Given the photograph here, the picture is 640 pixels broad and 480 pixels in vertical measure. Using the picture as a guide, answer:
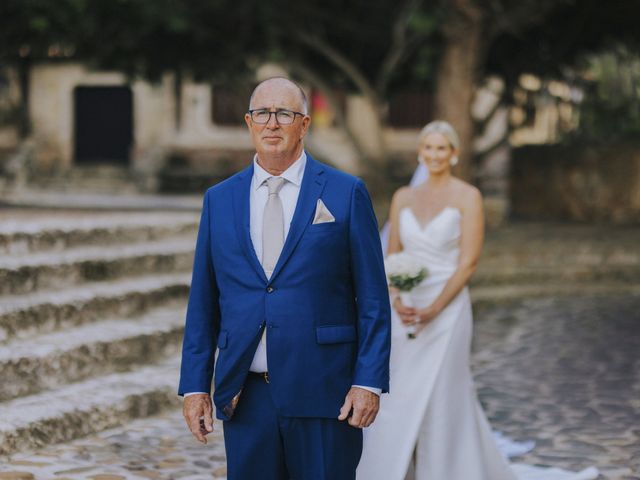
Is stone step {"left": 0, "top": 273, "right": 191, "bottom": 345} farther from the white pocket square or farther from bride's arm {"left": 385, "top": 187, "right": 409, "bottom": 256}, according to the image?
the white pocket square

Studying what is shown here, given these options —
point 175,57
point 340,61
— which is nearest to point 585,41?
point 340,61

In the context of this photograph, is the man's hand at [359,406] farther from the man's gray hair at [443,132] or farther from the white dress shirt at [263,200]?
the man's gray hair at [443,132]

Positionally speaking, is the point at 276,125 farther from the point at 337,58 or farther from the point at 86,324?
the point at 337,58

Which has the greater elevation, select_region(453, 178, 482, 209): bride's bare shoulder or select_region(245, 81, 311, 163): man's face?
select_region(245, 81, 311, 163): man's face

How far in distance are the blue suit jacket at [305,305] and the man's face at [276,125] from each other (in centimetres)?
16

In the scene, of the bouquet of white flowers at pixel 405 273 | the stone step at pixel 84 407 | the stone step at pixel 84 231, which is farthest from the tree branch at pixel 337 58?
the bouquet of white flowers at pixel 405 273

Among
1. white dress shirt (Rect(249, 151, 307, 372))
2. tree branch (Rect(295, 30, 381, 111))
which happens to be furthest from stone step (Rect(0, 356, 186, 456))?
tree branch (Rect(295, 30, 381, 111))

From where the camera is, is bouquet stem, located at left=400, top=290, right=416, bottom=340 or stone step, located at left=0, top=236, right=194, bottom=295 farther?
stone step, located at left=0, top=236, right=194, bottom=295

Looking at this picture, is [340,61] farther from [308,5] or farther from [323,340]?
[323,340]

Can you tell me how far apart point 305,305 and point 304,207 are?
0.35 meters

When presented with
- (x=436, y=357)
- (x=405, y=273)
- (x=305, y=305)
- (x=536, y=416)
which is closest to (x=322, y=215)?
(x=305, y=305)

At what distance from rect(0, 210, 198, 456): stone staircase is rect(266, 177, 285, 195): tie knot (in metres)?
3.42

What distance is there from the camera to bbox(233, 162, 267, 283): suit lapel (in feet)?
12.1

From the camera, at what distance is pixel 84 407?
23.1ft
